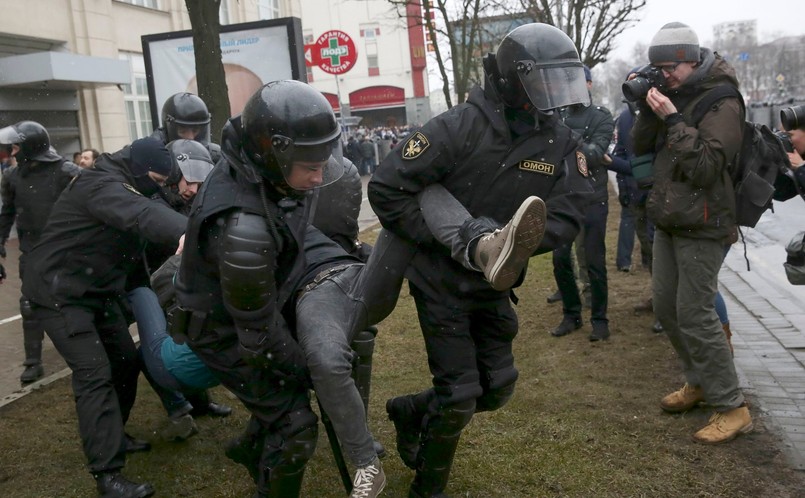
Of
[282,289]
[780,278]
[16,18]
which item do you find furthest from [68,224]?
[16,18]

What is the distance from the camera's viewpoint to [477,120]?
11.6ft

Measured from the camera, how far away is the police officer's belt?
3526 millimetres

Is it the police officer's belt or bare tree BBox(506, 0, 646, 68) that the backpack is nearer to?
the police officer's belt

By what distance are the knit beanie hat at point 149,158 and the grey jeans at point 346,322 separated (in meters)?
1.31

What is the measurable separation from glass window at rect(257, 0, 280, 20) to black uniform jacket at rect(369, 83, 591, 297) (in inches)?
1037

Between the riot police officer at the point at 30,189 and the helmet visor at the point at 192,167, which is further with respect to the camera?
the riot police officer at the point at 30,189

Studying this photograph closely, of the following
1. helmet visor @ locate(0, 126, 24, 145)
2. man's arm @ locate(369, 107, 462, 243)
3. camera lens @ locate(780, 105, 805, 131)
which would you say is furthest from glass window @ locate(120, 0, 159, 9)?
camera lens @ locate(780, 105, 805, 131)

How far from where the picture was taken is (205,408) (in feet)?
17.4

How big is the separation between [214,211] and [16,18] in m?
16.0

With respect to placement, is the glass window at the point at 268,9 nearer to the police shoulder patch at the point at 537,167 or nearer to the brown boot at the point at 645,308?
the brown boot at the point at 645,308

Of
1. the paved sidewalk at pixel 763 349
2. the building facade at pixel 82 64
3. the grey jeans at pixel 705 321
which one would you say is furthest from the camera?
the building facade at pixel 82 64

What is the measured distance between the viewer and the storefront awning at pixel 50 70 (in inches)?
629

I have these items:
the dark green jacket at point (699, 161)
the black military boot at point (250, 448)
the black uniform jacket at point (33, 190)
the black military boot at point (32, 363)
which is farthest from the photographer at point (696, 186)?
the black military boot at point (32, 363)

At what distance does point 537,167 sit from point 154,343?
96.9 inches
